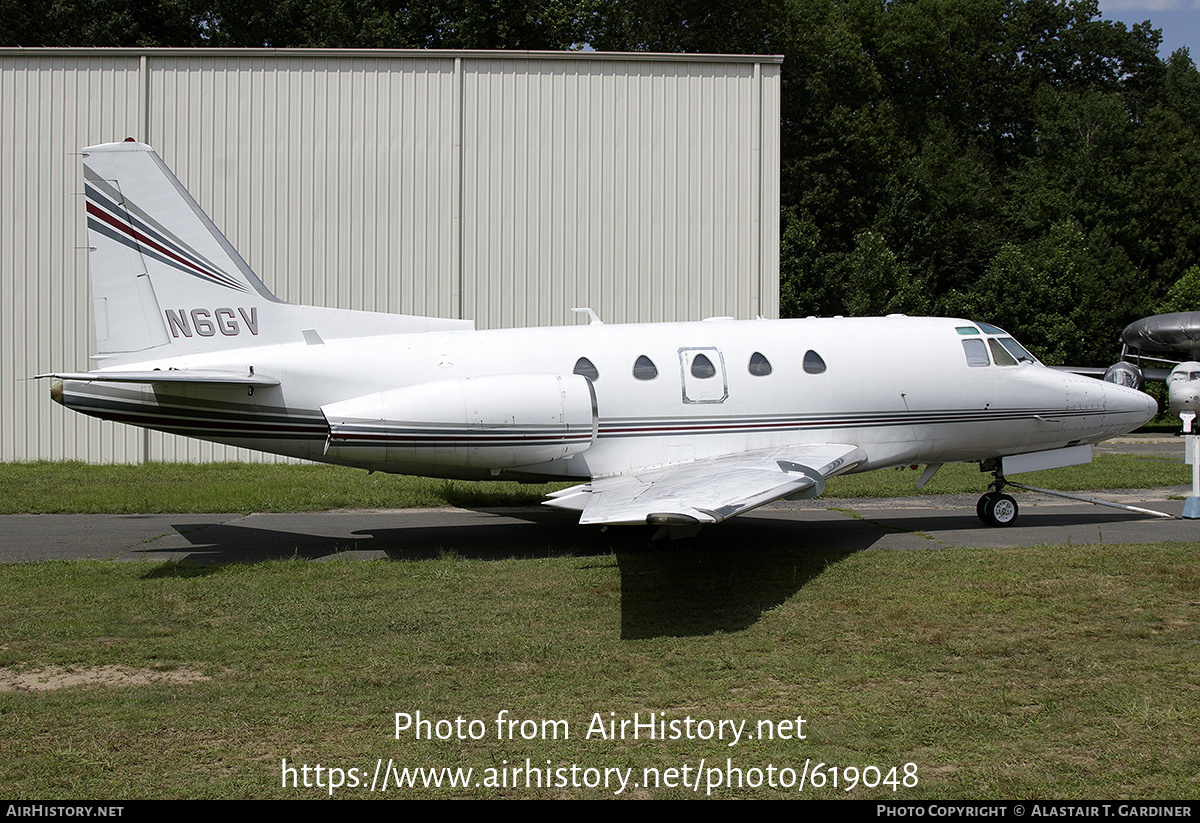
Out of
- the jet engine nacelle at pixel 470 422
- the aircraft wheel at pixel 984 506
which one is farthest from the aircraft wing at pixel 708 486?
the aircraft wheel at pixel 984 506

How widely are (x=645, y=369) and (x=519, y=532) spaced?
3.68m

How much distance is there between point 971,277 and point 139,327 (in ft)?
162

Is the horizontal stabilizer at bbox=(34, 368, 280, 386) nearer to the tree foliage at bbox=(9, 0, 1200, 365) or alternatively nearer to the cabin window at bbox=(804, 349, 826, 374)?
the cabin window at bbox=(804, 349, 826, 374)

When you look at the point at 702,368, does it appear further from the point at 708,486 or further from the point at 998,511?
the point at 998,511

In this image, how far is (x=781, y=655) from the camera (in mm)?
8531

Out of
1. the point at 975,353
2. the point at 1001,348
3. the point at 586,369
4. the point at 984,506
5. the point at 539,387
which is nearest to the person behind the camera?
the point at 539,387

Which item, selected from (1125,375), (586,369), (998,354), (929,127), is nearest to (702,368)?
(586,369)

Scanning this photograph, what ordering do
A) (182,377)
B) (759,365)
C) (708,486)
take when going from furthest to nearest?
(759,365), (182,377), (708,486)

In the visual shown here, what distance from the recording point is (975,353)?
14852 millimetres

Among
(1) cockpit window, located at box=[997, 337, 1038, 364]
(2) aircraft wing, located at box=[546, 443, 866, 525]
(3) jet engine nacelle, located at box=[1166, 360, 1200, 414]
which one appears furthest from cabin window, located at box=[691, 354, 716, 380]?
(3) jet engine nacelle, located at box=[1166, 360, 1200, 414]

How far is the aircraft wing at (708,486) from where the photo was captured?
971 cm

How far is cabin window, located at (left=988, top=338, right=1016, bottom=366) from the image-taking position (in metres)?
14.9

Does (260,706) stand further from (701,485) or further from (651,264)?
(651,264)

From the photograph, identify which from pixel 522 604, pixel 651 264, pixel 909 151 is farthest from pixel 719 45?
pixel 522 604
